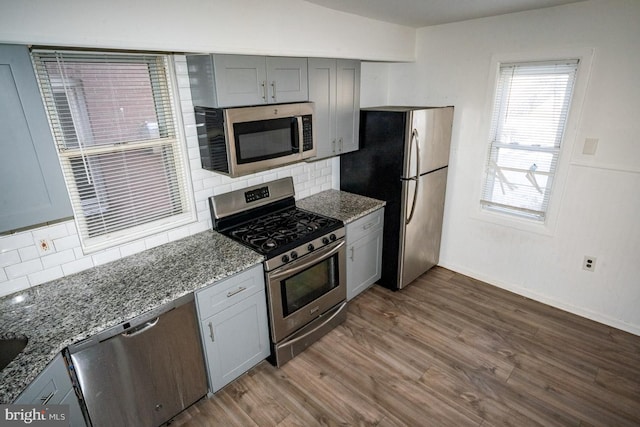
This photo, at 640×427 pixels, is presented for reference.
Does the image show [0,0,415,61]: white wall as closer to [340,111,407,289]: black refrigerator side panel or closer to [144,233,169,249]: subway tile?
[340,111,407,289]: black refrigerator side panel

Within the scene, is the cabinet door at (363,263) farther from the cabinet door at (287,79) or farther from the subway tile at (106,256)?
the subway tile at (106,256)

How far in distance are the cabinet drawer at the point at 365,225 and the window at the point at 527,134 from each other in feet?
3.60

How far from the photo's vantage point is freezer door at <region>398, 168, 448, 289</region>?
3.19 metres

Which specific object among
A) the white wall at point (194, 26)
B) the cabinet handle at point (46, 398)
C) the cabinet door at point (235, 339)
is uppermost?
the white wall at point (194, 26)

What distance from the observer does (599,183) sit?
2701 mm

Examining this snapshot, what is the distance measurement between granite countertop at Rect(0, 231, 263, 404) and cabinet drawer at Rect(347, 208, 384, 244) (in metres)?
0.96

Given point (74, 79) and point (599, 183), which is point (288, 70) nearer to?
point (74, 79)

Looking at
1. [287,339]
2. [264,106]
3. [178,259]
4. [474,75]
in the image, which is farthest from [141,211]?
[474,75]

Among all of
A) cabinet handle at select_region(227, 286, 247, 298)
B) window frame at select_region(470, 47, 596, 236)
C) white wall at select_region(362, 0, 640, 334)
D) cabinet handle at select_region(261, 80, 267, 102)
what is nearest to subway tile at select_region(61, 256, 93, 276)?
cabinet handle at select_region(227, 286, 247, 298)

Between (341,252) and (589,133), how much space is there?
2.13 metres

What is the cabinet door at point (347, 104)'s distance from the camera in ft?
9.41


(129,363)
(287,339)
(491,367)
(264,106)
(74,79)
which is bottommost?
(491,367)

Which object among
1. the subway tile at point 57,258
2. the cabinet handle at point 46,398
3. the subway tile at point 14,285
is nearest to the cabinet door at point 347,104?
the subway tile at point 57,258

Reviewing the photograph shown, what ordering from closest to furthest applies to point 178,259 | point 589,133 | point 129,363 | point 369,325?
point 129,363
point 178,259
point 589,133
point 369,325
